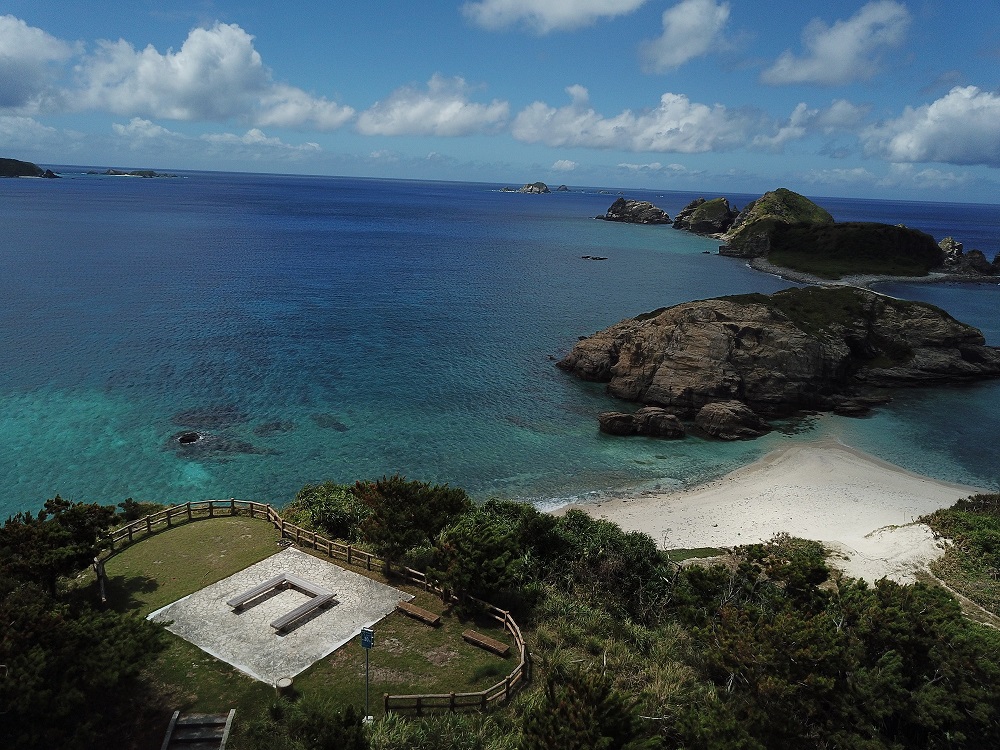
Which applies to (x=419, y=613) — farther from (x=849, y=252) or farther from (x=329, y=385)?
(x=849, y=252)

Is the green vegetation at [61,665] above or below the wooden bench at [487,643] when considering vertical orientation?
above

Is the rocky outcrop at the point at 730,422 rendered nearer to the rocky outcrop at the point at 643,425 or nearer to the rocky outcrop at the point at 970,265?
the rocky outcrop at the point at 643,425

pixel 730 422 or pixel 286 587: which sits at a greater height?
pixel 286 587

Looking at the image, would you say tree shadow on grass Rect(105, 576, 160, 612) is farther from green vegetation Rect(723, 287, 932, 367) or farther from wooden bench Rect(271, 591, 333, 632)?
green vegetation Rect(723, 287, 932, 367)

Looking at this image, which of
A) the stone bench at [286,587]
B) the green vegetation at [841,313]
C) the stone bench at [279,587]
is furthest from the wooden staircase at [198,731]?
the green vegetation at [841,313]

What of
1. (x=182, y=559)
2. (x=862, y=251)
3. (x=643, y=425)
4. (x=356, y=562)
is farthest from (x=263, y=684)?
(x=862, y=251)

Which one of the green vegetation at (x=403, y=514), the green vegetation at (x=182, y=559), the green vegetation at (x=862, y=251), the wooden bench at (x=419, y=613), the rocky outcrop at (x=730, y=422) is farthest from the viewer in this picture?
the green vegetation at (x=862, y=251)

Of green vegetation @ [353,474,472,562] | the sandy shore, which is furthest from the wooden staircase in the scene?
the sandy shore

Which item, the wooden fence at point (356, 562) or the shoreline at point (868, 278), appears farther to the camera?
the shoreline at point (868, 278)
